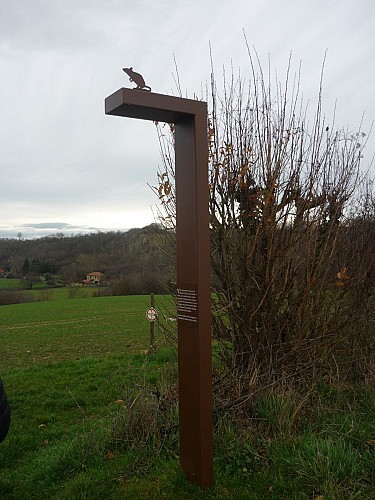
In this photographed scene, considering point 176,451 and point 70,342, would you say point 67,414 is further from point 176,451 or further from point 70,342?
point 70,342

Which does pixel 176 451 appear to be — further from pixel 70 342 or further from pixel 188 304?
pixel 70 342

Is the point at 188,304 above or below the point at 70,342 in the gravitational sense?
above

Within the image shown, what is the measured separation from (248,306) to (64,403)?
3.45 meters

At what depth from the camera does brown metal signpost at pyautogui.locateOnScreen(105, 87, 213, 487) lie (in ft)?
11.5

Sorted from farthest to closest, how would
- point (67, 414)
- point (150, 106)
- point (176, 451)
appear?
point (67, 414)
point (176, 451)
point (150, 106)

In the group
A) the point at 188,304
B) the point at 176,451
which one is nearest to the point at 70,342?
the point at 176,451

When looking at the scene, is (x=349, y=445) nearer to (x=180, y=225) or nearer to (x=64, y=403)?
(x=180, y=225)

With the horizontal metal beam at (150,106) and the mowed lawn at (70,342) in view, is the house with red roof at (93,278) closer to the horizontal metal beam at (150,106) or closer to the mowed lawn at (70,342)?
the mowed lawn at (70,342)

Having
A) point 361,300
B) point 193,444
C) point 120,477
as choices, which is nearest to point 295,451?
point 193,444

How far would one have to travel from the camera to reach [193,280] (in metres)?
3.58

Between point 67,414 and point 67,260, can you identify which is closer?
point 67,414

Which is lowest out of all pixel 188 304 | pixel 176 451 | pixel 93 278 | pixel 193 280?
pixel 93 278

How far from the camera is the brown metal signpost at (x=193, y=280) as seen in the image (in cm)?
351

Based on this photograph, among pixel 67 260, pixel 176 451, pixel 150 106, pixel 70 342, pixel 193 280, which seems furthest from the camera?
pixel 67 260
